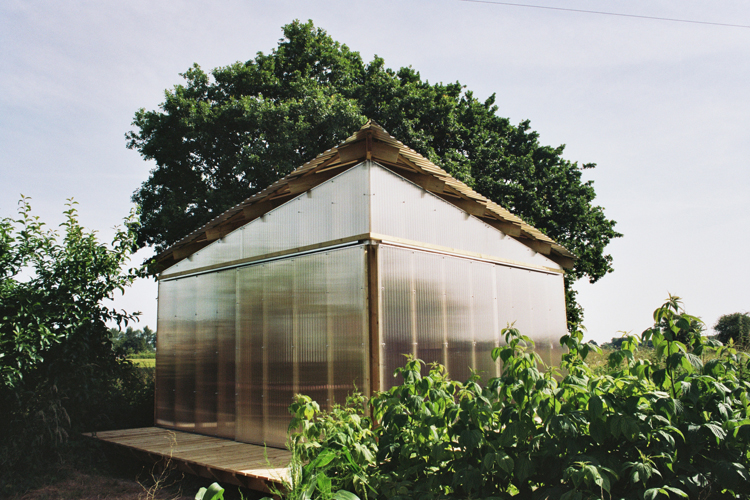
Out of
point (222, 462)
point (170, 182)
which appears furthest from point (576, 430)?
point (170, 182)

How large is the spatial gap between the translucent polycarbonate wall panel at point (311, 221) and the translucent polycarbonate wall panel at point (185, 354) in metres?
1.16

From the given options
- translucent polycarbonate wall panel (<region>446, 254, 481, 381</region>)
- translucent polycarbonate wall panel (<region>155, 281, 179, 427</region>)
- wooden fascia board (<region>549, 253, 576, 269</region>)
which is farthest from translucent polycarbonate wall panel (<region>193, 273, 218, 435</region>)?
wooden fascia board (<region>549, 253, 576, 269</region>)

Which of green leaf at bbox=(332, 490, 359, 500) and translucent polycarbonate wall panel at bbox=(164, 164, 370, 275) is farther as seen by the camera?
translucent polycarbonate wall panel at bbox=(164, 164, 370, 275)

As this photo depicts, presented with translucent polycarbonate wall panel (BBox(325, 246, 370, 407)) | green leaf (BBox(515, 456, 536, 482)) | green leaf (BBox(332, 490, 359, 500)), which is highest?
translucent polycarbonate wall panel (BBox(325, 246, 370, 407))

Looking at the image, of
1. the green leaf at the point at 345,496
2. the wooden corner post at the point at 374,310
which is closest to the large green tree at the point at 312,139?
the wooden corner post at the point at 374,310

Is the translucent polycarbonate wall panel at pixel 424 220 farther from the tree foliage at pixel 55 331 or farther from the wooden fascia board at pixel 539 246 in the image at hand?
the tree foliage at pixel 55 331

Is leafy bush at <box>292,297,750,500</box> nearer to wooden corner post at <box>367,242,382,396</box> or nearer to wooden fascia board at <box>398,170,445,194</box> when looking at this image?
wooden corner post at <box>367,242,382,396</box>

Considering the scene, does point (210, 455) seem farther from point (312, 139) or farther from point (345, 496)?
point (312, 139)

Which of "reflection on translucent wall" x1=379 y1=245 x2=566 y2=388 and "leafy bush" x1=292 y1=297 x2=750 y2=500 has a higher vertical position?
"reflection on translucent wall" x1=379 y1=245 x2=566 y2=388

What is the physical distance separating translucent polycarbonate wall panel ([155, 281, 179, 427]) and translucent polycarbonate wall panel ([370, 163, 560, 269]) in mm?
4861

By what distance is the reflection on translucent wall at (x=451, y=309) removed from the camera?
19.0 feet

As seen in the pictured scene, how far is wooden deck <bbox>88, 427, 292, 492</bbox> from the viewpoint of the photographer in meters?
5.11

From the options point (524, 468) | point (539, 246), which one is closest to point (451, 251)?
point (539, 246)

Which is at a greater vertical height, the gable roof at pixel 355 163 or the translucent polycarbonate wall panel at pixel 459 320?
the gable roof at pixel 355 163
